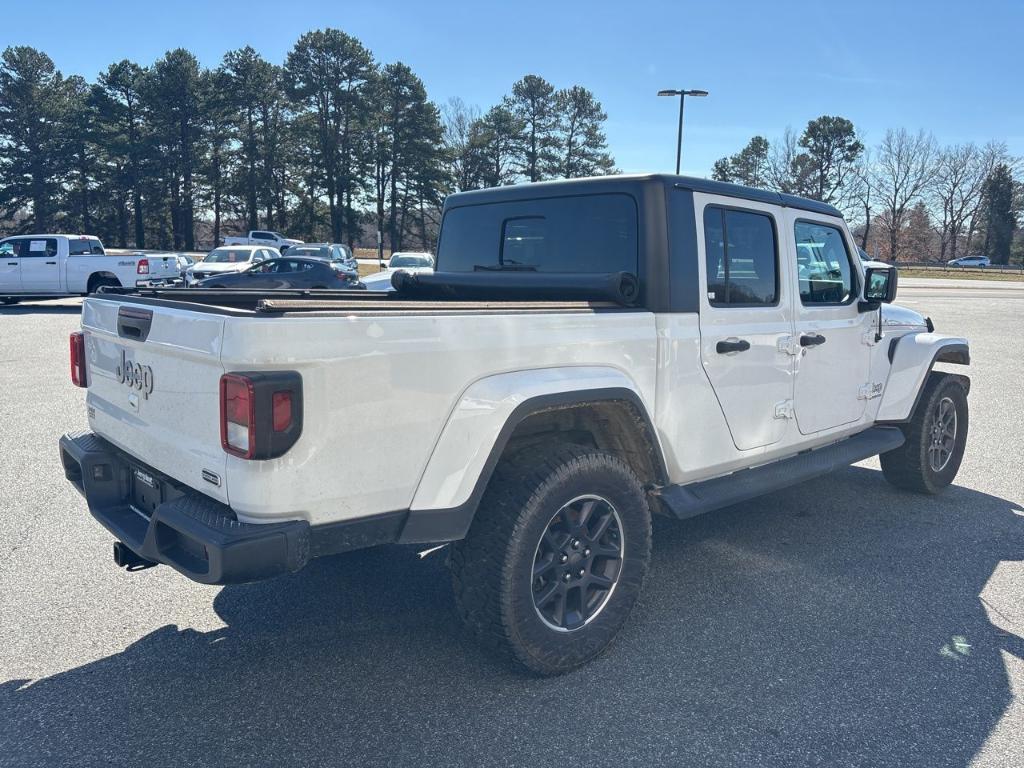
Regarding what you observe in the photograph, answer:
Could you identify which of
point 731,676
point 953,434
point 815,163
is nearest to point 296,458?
point 731,676

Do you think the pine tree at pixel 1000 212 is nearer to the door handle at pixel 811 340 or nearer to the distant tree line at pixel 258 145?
the distant tree line at pixel 258 145

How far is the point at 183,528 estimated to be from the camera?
8.16 feet

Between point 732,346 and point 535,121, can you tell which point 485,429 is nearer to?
point 732,346

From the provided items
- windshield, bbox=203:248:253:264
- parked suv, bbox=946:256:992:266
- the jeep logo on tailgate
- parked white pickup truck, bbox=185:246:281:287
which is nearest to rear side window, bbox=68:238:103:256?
parked white pickup truck, bbox=185:246:281:287

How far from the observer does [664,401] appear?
11.2 feet

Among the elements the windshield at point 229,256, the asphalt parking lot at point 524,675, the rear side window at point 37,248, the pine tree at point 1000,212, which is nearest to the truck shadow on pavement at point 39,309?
the rear side window at point 37,248

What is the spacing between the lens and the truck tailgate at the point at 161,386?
253 centimetres

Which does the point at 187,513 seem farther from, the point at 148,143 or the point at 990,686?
the point at 148,143

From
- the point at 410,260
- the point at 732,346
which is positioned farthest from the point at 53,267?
the point at 732,346

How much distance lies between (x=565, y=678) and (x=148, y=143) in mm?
65341

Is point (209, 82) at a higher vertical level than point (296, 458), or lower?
higher

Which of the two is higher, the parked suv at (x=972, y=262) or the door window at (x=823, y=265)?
the parked suv at (x=972, y=262)

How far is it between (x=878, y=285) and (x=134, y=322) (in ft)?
13.2

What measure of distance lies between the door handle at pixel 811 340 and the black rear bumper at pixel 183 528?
9.44ft
